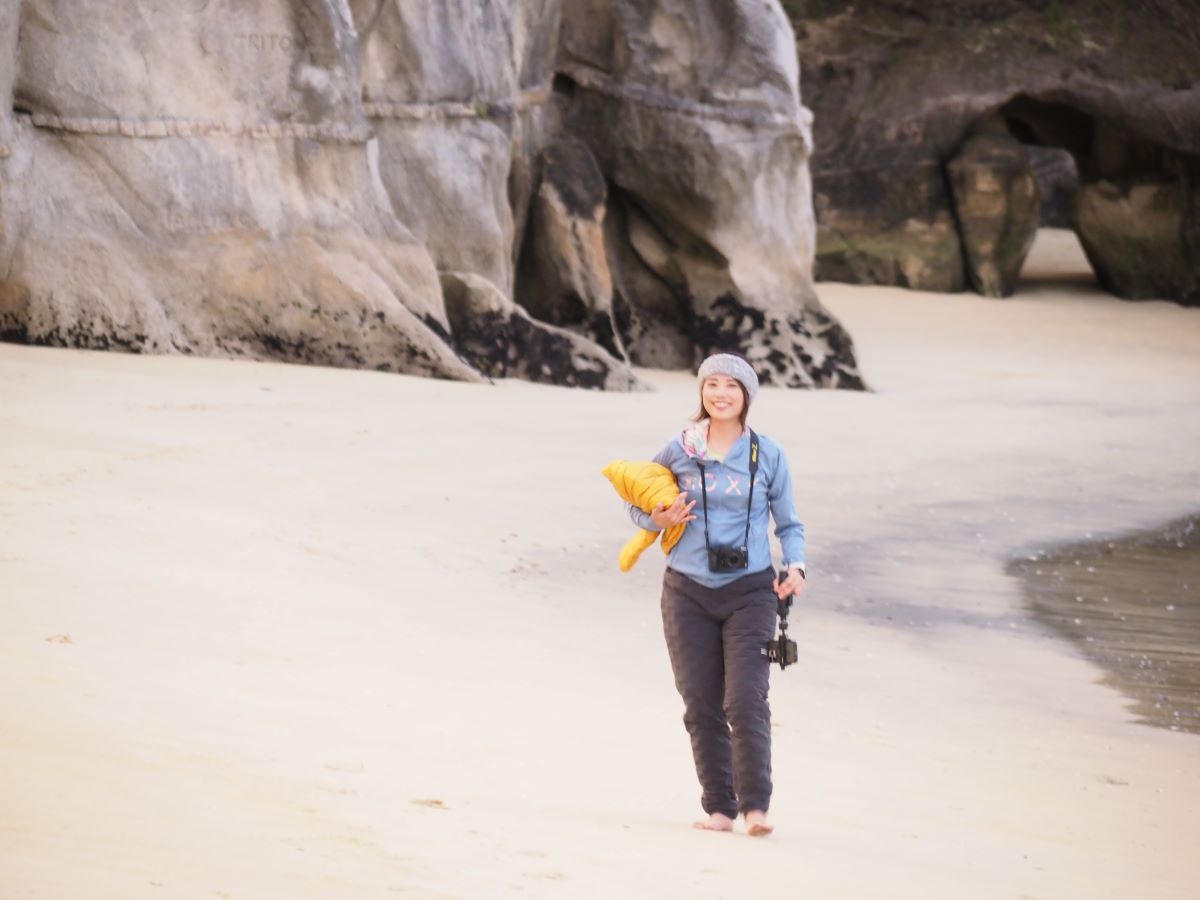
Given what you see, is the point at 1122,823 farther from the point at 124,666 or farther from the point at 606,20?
the point at 606,20

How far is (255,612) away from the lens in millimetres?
5602

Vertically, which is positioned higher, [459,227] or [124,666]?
[124,666]

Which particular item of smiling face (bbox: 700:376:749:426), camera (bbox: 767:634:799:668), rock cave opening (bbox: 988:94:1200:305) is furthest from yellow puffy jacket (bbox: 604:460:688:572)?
rock cave opening (bbox: 988:94:1200:305)

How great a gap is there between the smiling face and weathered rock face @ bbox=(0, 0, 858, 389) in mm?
7464

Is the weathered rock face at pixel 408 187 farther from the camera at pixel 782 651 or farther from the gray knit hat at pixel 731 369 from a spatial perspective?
the camera at pixel 782 651

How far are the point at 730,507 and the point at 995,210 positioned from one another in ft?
61.1

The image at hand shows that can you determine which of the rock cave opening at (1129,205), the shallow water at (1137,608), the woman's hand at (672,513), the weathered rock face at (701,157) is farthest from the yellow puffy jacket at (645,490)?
the rock cave opening at (1129,205)

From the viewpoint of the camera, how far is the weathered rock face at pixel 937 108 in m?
21.7

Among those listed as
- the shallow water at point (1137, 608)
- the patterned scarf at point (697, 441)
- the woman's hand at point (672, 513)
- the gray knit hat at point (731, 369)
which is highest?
the gray knit hat at point (731, 369)

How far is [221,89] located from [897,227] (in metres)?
12.2

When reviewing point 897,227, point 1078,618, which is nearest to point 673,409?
point 1078,618

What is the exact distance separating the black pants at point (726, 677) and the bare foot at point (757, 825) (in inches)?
0.9

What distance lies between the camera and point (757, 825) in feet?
13.8

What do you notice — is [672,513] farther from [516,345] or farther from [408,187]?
[408,187]
